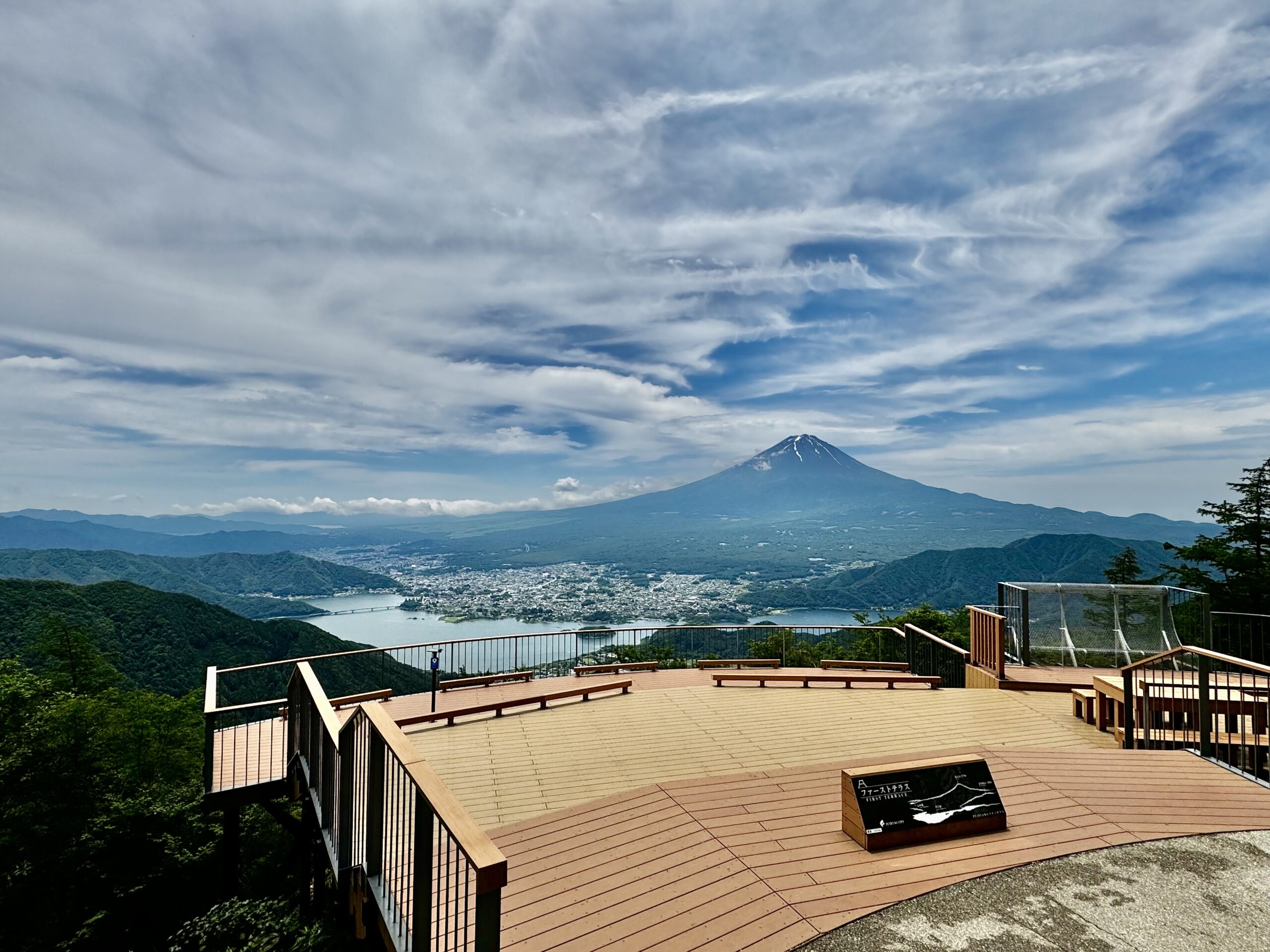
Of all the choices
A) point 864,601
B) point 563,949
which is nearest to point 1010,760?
point 563,949

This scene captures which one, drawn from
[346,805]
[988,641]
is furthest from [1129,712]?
[346,805]

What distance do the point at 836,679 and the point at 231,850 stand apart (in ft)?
27.1

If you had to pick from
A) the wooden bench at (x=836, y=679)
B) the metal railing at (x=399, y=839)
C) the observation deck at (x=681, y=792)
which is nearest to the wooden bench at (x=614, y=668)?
the observation deck at (x=681, y=792)

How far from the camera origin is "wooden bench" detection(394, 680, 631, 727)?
7484 mm

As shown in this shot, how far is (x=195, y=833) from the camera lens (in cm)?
1748

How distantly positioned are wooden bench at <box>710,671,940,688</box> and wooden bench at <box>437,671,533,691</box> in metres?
3.28

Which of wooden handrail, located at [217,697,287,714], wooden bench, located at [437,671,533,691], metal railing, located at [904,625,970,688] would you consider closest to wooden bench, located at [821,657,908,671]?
metal railing, located at [904,625,970,688]

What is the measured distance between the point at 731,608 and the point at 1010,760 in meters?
105

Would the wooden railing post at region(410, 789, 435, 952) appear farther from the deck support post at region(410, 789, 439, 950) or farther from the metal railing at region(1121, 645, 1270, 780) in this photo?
the metal railing at region(1121, 645, 1270, 780)

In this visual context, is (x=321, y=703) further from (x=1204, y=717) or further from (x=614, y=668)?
(x=1204, y=717)

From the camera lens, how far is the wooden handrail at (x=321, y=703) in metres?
4.24

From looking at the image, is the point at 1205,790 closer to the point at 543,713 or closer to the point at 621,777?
the point at 621,777

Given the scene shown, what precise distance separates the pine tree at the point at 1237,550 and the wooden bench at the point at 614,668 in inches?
1182

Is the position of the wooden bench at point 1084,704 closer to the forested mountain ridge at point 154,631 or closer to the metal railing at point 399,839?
the metal railing at point 399,839
